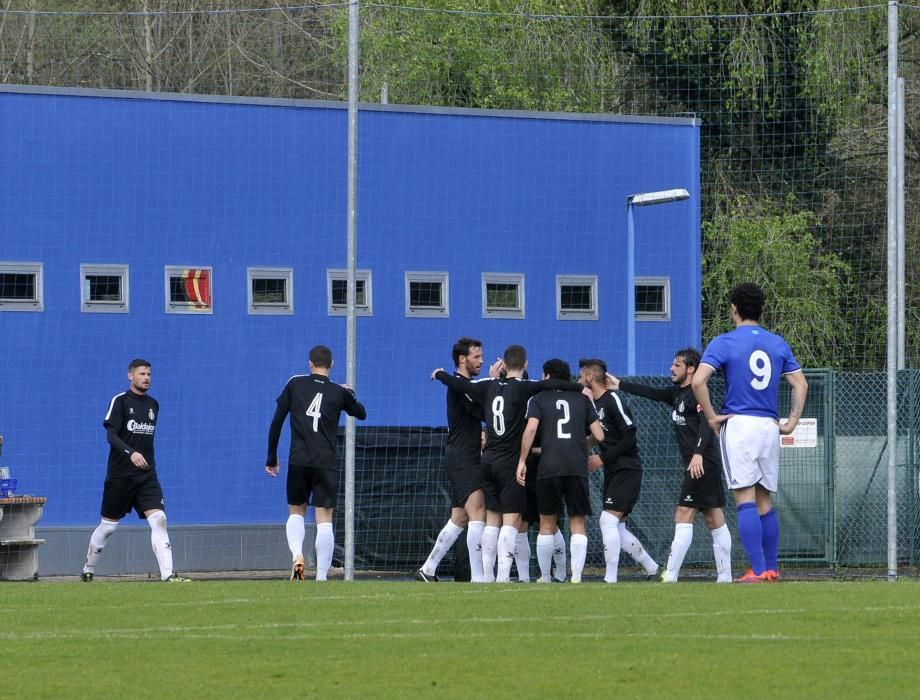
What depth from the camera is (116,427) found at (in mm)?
15383

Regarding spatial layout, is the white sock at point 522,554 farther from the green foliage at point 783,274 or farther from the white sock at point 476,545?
the green foliage at point 783,274

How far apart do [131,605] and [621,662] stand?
172 inches

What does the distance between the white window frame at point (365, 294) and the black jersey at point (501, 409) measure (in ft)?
19.2

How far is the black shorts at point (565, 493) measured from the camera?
14031 mm

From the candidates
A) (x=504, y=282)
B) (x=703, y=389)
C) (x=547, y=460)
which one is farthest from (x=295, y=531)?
(x=504, y=282)

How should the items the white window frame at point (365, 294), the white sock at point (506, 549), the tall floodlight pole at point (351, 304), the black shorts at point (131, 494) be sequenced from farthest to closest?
the white window frame at point (365, 294) < the tall floodlight pole at point (351, 304) < the black shorts at point (131, 494) < the white sock at point (506, 549)

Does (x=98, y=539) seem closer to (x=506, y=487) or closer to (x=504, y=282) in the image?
(x=506, y=487)

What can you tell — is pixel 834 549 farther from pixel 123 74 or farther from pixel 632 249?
pixel 123 74

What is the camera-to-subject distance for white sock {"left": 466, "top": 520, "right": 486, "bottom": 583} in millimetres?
15133

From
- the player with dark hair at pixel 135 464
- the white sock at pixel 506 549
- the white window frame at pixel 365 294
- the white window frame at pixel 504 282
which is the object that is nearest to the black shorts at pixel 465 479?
the white sock at pixel 506 549

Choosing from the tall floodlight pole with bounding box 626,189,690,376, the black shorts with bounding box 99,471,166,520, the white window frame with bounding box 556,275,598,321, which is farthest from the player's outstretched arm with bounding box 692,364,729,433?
the white window frame with bounding box 556,275,598,321

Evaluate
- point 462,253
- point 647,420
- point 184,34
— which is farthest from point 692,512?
point 184,34

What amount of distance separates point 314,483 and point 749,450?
431cm

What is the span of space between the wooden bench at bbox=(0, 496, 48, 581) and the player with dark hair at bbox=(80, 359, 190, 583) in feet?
7.63
